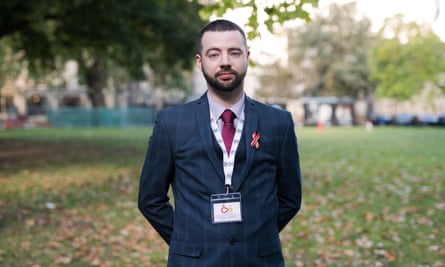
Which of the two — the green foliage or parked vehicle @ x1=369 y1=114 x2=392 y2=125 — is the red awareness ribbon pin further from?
parked vehicle @ x1=369 y1=114 x2=392 y2=125

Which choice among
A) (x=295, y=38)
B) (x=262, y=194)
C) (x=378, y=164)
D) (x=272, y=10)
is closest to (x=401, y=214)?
(x=272, y=10)

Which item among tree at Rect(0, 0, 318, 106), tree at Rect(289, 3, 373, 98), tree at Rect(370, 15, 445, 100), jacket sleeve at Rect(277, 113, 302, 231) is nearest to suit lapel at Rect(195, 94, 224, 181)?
jacket sleeve at Rect(277, 113, 302, 231)

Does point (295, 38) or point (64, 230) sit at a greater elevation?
point (295, 38)

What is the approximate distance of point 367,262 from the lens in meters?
6.30

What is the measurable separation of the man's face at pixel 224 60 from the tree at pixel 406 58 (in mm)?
54350

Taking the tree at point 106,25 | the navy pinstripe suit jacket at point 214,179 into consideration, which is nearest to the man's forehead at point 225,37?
the navy pinstripe suit jacket at point 214,179

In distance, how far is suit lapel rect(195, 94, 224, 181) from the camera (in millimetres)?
2377

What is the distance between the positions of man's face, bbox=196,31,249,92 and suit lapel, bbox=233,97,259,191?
114mm

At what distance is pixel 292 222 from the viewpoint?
8508 millimetres

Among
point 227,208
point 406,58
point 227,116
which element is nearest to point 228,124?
point 227,116

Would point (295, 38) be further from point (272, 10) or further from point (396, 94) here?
point (272, 10)

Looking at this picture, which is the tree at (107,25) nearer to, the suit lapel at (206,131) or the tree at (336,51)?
the suit lapel at (206,131)

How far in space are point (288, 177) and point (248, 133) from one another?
0.39 meters

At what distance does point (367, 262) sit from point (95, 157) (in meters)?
14.3
